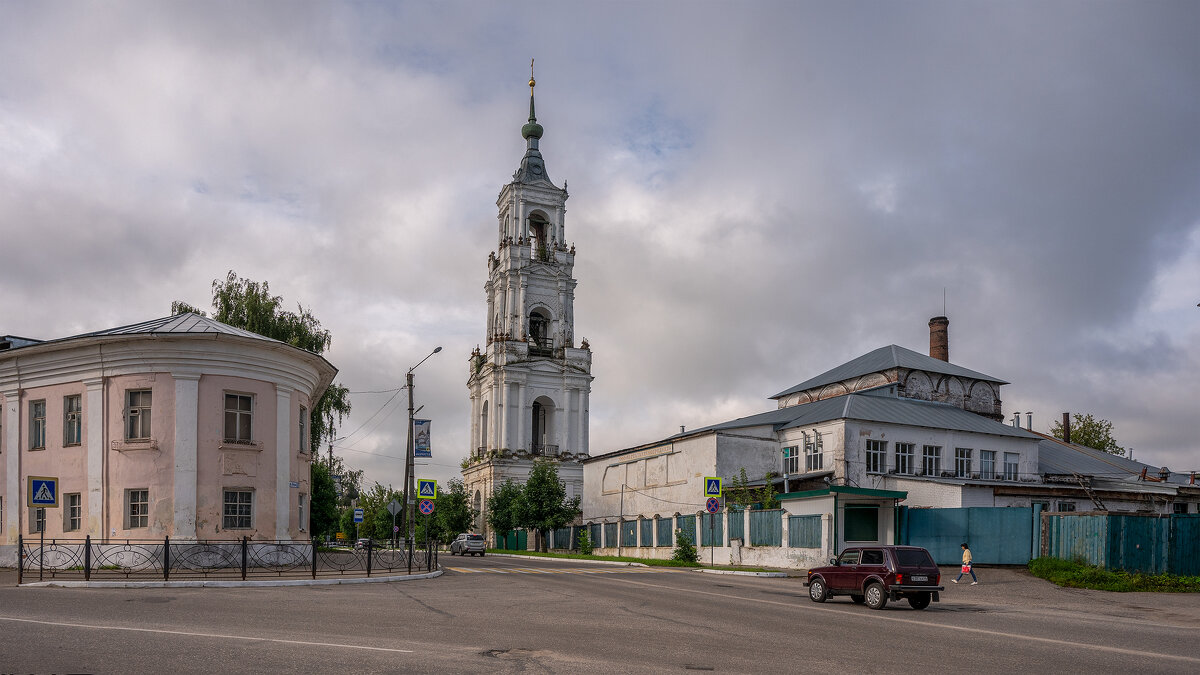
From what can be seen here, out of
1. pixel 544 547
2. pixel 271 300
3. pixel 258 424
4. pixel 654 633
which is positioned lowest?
pixel 544 547

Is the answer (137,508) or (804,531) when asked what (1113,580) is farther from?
(137,508)

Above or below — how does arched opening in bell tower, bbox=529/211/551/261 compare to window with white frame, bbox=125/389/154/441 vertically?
above

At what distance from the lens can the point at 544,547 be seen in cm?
6656

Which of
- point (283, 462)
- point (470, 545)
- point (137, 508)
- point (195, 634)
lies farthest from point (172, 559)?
point (470, 545)

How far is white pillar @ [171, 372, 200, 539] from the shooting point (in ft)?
91.2

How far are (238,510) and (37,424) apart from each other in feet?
24.0

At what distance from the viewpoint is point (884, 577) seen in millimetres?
20453

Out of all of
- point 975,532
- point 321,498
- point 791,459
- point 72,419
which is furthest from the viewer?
point 791,459

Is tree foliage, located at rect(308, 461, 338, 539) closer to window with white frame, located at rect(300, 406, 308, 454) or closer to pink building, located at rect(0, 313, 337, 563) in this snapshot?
window with white frame, located at rect(300, 406, 308, 454)

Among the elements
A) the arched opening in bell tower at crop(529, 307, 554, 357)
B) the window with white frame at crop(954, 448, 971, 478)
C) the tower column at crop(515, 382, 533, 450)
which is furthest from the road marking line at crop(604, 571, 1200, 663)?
the arched opening in bell tower at crop(529, 307, 554, 357)

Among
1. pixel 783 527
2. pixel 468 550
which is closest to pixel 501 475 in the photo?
pixel 468 550

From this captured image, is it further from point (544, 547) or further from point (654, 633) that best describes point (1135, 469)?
point (654, 633)

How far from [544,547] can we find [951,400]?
29183mm

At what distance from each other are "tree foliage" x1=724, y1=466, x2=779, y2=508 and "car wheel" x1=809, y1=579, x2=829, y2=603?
68.3 feet
